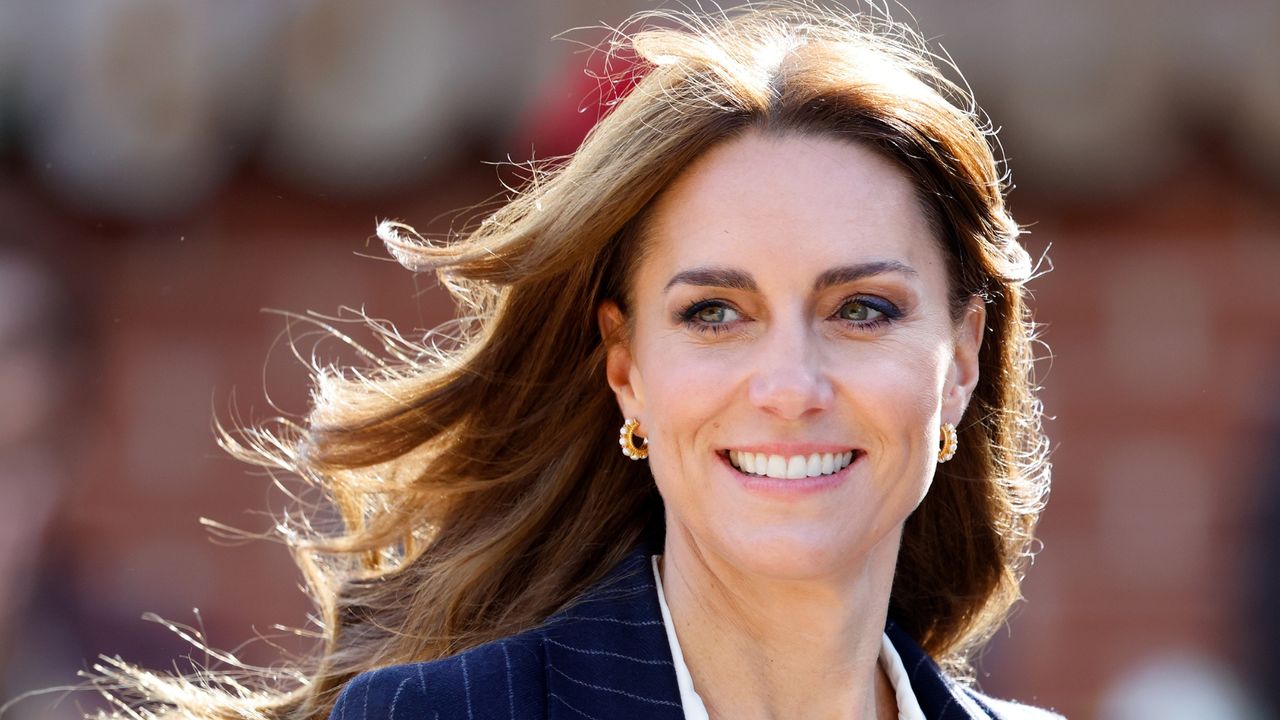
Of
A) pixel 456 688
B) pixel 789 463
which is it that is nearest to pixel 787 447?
→ pixel 789 463

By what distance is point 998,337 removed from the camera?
10.6ft

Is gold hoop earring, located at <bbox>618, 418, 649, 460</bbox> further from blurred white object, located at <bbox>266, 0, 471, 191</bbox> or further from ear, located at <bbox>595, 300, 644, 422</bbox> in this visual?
blurred white object, located at <bbox>266, 0, 471, 191</bbox>

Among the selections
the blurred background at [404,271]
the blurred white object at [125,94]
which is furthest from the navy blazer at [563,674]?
the blurred white object at [125,94]

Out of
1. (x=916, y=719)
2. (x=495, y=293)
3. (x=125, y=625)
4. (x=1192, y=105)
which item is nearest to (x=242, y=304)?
(x=125, y=625)

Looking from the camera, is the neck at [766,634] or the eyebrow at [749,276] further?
the neck at [766,634]

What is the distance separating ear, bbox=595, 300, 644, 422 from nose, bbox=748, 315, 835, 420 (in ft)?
1.02

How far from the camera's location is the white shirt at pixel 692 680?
273cm

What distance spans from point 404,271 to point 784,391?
14.7 ft

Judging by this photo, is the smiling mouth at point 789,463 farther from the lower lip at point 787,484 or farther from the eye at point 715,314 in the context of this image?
the eye at point 715,314

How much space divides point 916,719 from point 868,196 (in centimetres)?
88

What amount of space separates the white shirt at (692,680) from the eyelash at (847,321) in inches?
16.9

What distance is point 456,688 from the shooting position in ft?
8.50

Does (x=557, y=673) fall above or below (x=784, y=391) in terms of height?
below

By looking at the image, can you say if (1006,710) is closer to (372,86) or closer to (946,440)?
(946,440)
